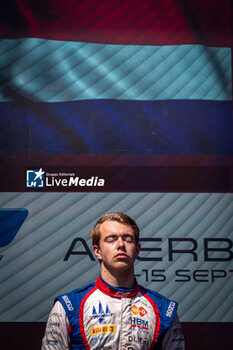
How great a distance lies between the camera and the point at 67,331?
1.81 meters

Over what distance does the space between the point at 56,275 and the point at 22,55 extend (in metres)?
1.46

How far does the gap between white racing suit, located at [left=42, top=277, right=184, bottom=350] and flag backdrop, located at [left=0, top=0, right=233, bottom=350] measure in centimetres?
82

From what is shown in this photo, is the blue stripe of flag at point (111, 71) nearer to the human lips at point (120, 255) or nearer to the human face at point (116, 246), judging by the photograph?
the human face at point (116, 246)

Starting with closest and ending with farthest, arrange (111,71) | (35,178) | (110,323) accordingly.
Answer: (110,323) → (35,178) → (111,71)

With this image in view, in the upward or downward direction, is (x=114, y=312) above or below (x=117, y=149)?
below

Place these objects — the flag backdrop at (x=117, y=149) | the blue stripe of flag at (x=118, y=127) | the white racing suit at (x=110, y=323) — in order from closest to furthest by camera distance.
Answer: the white racing suit at (x=110, y=323), the flag backdrop at (x=117, y=149), the blue stripe of flag at (x=118, y=127)

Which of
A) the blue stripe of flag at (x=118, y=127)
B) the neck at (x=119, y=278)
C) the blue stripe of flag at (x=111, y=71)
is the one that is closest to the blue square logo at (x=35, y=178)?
the blue stripe of flag at (x=118, y=127)

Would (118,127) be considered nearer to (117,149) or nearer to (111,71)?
(117,149)

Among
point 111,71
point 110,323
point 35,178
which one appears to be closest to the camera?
point 110,323

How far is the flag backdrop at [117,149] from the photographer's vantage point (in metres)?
2.71

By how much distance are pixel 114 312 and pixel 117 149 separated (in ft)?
4.11

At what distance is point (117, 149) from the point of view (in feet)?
9.34

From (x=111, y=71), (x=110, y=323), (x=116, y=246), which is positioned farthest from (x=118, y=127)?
(x=110, y=323)

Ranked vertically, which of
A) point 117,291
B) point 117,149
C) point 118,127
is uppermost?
point 118,127
